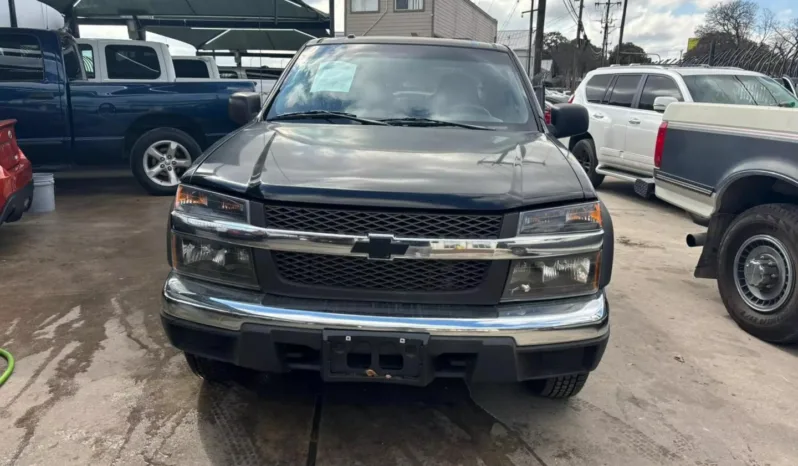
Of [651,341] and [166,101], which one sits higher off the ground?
[166,101]

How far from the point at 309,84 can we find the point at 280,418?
196 centimetres

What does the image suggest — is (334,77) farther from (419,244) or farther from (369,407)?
(369,407)

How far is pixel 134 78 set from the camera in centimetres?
821

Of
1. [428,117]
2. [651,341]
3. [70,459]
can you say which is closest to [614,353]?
[651,341]

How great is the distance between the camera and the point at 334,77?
374cm

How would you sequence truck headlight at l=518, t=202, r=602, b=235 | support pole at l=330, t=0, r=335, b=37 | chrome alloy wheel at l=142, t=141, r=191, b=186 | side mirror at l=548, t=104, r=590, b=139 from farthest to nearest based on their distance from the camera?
support pole at l=330, t=0, r=335, b=37, chrome alloy wheel at l=142, t=141, r=191, b=186, side mirror at l=548, t=104, r=590, b=139, truck headlight at l=518, t=202, r=602, b=235

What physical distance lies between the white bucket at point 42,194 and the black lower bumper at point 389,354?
553 centimetres

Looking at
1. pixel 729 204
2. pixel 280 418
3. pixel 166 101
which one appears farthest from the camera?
pixel 166 101

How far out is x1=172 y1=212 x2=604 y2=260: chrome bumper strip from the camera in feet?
7.79

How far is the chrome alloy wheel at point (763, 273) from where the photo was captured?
392 centimetres

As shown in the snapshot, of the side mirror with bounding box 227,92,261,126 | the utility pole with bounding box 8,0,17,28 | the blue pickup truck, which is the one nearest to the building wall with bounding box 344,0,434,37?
the utility pole with bounding box 8,0,17,28

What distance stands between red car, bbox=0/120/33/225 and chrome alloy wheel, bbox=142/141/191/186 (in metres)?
1.99

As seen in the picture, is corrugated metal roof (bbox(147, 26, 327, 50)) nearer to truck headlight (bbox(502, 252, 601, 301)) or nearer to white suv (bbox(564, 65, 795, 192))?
white suv (bbox(564, 65, 795, 192))

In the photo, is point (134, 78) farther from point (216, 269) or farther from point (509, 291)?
point (509, 291)
